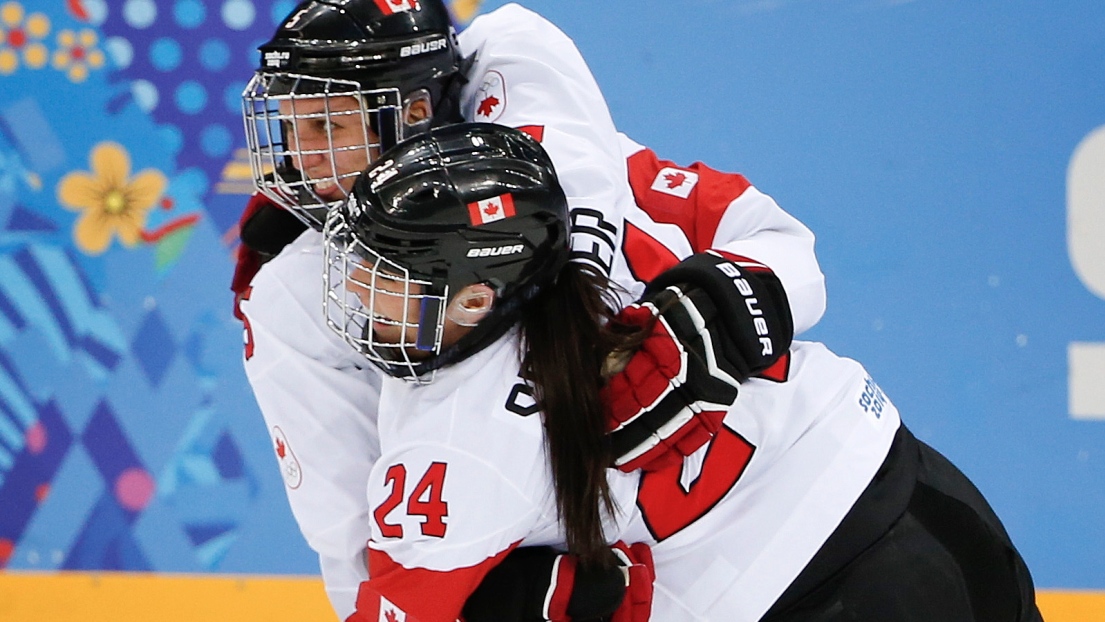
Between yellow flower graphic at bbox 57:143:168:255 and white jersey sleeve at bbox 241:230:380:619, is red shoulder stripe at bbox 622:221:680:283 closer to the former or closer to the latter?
white jersey sleeve at bbox 241:230:380:619

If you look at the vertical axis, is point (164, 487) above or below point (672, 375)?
below

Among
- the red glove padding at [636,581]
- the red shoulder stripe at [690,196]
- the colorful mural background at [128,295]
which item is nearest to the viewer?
the red glove padding at [636,581]

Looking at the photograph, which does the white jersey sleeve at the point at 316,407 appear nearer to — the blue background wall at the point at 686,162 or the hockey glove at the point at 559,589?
the hockey glove at the point at 559,589

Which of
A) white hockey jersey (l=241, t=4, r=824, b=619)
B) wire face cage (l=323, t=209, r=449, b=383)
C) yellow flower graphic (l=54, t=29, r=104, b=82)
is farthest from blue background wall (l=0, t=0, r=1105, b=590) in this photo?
wire face cage (l=323, t=209, r=449, b=383)

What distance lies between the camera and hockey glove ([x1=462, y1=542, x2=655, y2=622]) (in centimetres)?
118

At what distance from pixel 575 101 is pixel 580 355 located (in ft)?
1.51

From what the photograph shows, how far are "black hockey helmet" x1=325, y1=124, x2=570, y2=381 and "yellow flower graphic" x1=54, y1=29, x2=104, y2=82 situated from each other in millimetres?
1645

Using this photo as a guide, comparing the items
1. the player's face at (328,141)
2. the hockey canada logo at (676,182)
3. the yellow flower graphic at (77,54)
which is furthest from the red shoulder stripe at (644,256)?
the yellow flower graphic at (77,54)

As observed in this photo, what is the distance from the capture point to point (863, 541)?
4.06 feet

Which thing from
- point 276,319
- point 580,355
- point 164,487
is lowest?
point 164,487

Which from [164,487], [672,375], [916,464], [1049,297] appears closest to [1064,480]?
[1049,297]

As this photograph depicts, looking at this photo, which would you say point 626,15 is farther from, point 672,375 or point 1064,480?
point 672,375

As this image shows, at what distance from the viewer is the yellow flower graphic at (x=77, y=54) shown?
2547 millimetres

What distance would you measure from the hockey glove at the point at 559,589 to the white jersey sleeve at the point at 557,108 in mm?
323
